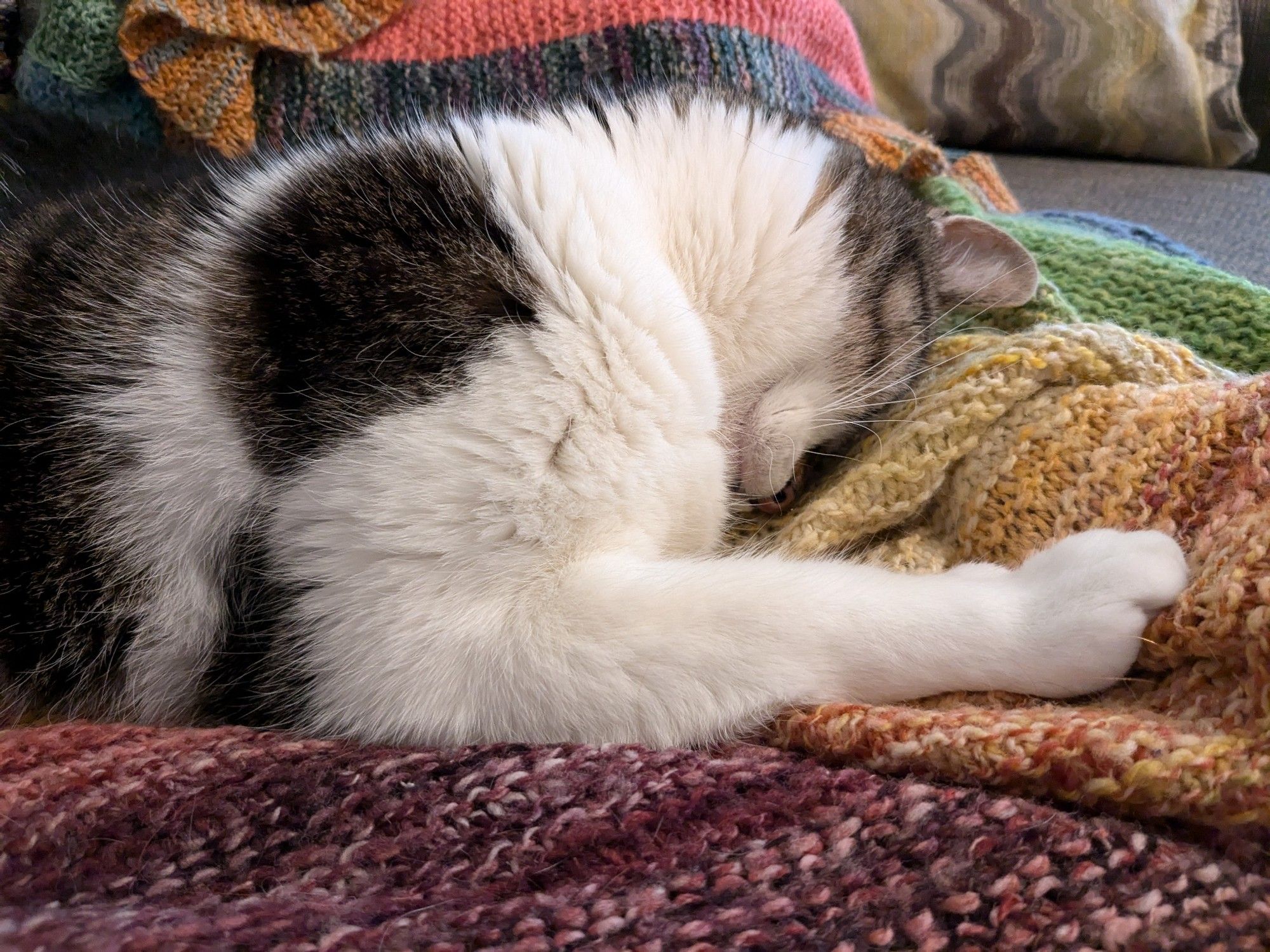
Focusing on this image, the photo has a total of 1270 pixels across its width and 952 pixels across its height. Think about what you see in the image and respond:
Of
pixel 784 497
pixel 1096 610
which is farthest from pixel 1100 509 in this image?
pixel 784 497

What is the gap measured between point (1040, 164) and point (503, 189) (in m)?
1.81

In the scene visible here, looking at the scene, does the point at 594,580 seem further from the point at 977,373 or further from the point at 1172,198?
the point at 1172,198

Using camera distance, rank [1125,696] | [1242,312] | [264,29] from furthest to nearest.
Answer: [264,29]
[1242,312]
[1125,696]

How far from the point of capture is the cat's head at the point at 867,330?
1009 mm

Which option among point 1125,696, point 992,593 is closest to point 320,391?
point 992,593

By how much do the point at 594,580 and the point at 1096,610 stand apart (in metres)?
0.40

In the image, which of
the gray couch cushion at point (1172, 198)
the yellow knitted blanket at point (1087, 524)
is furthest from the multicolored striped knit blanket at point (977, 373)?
the gray couch cushion at point (1172, 198)

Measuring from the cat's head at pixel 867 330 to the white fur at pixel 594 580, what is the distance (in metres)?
0.15

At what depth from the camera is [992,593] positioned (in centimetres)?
72

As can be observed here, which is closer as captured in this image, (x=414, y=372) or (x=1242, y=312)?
(x=414, y=372)

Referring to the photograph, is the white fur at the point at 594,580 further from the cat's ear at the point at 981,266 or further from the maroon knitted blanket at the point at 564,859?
the cat's ear at the point at 981,266

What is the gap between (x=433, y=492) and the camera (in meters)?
0.74

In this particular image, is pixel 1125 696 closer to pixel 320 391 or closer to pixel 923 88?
pixel 320 391

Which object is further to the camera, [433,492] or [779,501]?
[779,501]
